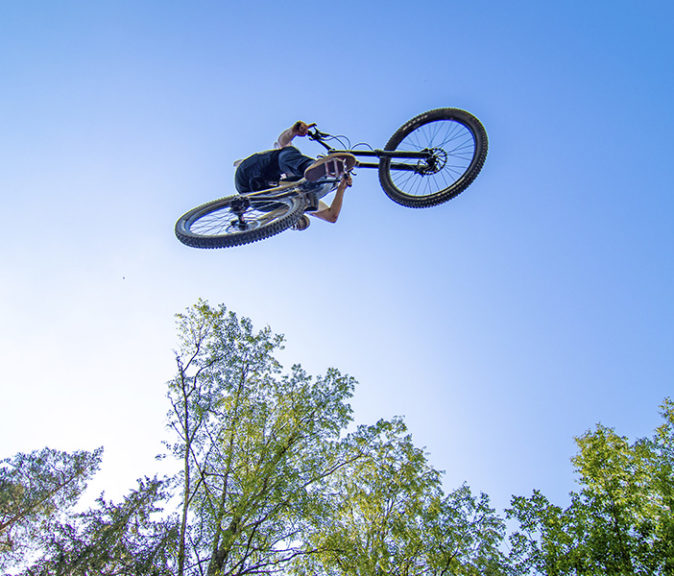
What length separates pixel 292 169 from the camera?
659cm

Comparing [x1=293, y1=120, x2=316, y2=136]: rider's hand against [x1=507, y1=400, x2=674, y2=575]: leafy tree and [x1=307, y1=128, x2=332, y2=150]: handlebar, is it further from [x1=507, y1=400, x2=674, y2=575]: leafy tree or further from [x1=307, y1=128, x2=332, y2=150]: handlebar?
[x1=507, y1=400, x2=674, y2=575]: leafy tree

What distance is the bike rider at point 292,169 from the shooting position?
20.7 feet

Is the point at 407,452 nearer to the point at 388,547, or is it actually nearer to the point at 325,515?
the point at 388,547

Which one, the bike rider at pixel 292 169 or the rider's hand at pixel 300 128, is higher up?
the rider's hand at pixel 300 128

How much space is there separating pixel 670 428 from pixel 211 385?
466 inches

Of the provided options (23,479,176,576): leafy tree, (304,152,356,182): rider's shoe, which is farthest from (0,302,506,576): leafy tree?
(304,152,356,182): rider's shoe

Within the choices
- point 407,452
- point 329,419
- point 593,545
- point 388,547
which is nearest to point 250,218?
point 329,419

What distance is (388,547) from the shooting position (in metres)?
9.39

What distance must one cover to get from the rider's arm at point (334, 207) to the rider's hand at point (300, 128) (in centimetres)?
101

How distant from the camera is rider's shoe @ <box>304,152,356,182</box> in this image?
6.21 metres

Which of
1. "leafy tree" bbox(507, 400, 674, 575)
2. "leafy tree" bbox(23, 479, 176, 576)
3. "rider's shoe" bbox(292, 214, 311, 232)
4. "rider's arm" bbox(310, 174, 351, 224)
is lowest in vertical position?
"leafy tree" bbox(23, 479, 176, 576)

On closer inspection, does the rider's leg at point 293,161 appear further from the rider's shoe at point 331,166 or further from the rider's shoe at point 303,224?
the rider's shoe at point 303,224

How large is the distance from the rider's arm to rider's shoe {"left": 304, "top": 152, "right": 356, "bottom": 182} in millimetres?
212

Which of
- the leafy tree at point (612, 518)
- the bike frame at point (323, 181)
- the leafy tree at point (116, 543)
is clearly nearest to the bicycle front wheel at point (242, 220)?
the bike frame at point (323, 181)
